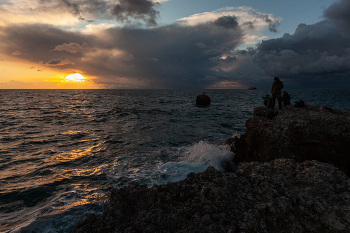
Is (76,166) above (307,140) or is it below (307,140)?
below

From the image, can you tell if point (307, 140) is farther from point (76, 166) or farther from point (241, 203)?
point (76, 166)

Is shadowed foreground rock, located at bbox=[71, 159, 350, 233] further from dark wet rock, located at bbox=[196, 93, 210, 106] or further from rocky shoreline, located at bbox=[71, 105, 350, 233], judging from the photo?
dark wet rock, located at bbox=[196, 93, 210, 106]

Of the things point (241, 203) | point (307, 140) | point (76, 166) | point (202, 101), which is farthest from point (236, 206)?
point (202, 101)

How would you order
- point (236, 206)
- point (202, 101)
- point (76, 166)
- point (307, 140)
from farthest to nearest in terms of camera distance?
point (202, 101) < point (76, 166) < point (307, 140) < point (236, 206)

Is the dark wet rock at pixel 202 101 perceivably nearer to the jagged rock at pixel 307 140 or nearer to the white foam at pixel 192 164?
the white foam at pixel 192 164

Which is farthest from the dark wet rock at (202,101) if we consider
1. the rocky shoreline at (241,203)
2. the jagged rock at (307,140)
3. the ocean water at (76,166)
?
the rocky shoreline at (241,203)

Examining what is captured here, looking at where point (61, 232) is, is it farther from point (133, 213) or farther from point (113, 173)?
point (113, 173)

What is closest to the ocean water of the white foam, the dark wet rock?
the white foam

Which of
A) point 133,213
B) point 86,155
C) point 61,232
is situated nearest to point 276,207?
point 133,213

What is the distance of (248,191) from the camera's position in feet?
11.0

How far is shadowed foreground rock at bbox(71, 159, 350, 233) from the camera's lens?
275cm

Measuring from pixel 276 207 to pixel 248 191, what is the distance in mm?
520

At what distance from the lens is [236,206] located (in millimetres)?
3023

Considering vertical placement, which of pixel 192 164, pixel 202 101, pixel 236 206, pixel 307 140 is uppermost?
pixel 202 101
